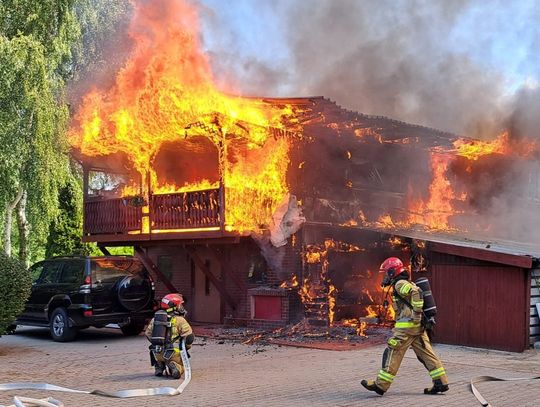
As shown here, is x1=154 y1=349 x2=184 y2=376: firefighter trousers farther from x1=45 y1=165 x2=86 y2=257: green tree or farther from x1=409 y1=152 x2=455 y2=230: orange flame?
x1=45 y1=165 x2=86 y2=257: green tree

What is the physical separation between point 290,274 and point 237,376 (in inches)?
204

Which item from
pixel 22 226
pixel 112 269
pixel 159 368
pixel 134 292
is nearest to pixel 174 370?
pixel 159 368

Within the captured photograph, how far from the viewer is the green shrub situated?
33.5 feet

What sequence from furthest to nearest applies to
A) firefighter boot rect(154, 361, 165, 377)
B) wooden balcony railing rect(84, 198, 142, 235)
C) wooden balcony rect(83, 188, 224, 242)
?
wooden balcony railing rect(84, 198, 142, 235) → wooden balcony rect(83, 188, 224, 242) → firefighter boot rect(154, 361, 165, 377)

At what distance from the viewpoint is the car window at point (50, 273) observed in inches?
506

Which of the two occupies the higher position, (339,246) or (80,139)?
(80,139)

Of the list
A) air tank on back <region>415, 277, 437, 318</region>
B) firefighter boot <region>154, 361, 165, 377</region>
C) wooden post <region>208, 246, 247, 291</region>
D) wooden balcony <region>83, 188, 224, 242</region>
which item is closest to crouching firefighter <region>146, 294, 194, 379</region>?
firefighter boot <region>154, 361, 165, 377</region>

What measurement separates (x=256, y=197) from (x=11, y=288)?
16.9 feet

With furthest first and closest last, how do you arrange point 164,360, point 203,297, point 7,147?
1. point 7,147
2. point 203,297
3. point 164,360

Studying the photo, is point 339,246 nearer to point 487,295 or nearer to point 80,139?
point 487,295

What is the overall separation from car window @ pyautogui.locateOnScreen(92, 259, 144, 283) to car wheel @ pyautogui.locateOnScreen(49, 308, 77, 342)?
0.91m

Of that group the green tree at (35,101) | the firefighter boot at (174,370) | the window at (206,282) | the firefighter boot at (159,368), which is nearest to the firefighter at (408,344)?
the firefighter boot at (174,370)

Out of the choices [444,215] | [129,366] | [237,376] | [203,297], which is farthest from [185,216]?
[444,215]

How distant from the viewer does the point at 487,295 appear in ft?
34.7
